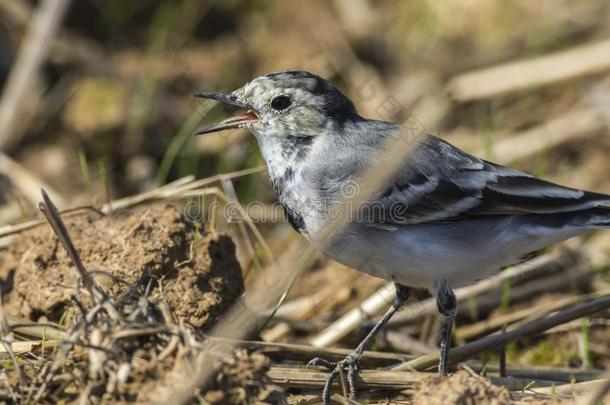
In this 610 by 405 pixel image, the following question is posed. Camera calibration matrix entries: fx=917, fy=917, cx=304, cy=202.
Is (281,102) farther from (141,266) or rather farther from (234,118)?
(141,266)

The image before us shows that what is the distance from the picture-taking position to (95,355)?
4.03m

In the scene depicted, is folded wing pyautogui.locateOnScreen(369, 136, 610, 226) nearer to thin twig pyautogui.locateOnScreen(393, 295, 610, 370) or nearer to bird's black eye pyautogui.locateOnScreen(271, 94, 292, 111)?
thin twig pyautogui.locateOnScreen(393, 295, 610, 370)

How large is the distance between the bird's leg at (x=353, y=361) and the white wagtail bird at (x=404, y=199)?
1 cm

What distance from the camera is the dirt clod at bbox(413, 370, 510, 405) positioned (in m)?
4.27

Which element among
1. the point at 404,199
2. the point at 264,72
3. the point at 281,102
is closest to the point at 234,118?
the point at 281,102

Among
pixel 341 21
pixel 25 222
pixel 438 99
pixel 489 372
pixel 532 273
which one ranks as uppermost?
pixel 341 21

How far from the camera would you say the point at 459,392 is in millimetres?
4277

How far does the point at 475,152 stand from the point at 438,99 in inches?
24.7

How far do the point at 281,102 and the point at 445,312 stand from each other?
5.43ft

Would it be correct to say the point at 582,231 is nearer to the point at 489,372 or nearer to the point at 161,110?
the point at 489,372

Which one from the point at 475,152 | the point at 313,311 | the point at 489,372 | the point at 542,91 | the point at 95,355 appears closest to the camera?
the point at 95,355

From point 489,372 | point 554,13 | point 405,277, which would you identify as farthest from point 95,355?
point 554,13

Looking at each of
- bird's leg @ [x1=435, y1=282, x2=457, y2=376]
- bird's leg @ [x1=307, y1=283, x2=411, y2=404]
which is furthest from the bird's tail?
bird's leg @ [x1=307, y1=283, x2=411, y2=404]

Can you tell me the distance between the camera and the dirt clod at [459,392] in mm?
4270
